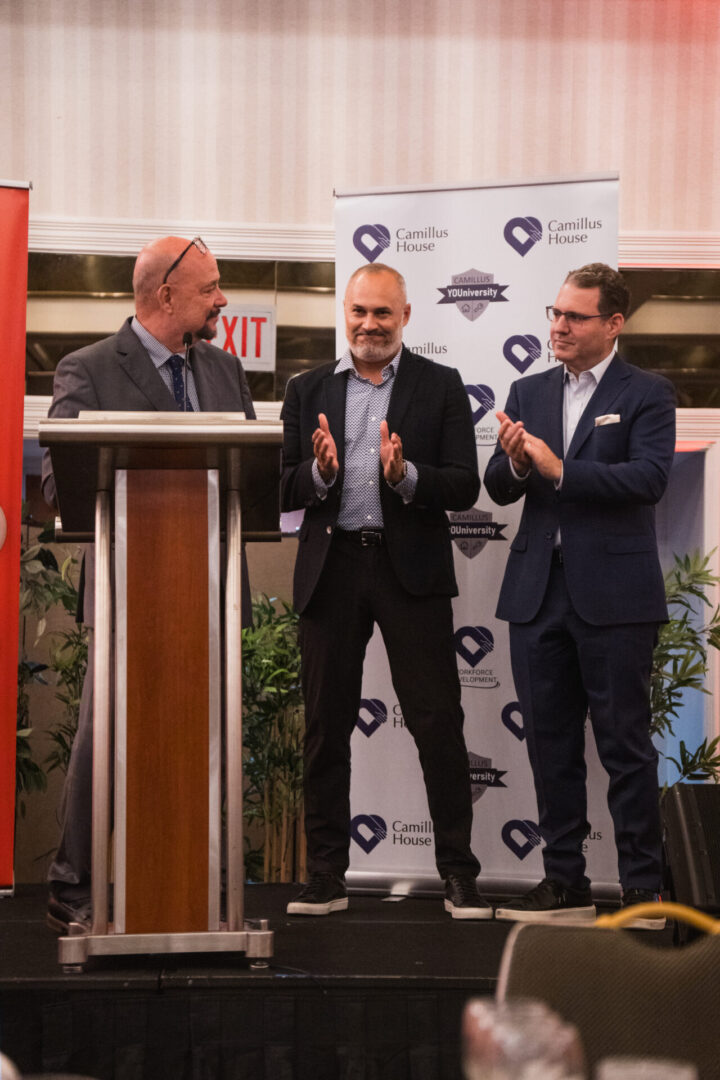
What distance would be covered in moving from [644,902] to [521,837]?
Answer: 726mm

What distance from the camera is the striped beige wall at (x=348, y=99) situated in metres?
5.30

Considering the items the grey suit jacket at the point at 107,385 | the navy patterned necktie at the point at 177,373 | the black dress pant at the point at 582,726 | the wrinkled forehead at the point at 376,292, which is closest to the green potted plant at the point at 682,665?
the black dress pant at the point at 582,726

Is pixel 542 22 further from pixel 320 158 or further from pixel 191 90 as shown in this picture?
pixel 191 90

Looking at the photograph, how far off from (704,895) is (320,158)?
3693 mm

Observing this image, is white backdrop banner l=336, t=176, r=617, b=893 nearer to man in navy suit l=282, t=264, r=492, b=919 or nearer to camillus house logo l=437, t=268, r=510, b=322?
camillus house logo l=437, t=268, r=510, b=322

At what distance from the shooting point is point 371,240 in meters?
3.97

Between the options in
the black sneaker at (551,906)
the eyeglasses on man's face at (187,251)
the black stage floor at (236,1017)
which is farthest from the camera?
the black sneaker at (551,906)

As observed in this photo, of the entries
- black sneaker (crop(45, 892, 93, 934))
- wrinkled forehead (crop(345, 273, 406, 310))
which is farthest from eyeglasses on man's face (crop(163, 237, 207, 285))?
black sneaker (crop(45, 892, 93, 934))

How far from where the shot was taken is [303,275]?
5.40m

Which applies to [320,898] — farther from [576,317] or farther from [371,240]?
[371,240]

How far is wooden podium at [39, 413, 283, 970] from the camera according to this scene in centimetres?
244

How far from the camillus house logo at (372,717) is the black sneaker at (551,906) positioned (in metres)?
0.83

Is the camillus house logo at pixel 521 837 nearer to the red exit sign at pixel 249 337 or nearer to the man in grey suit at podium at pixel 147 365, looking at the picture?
the man in grey suit at podium at pixel 147 365

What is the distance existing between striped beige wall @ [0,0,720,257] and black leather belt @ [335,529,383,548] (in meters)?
2.44
